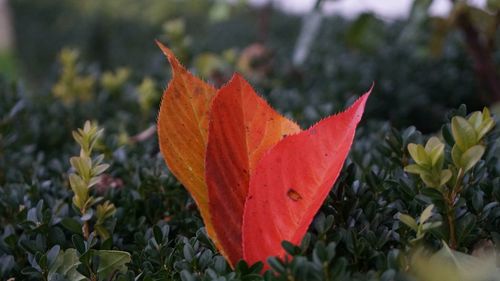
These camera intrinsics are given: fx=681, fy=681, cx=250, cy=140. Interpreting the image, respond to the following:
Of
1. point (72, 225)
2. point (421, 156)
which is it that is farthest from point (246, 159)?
point (72, 225)

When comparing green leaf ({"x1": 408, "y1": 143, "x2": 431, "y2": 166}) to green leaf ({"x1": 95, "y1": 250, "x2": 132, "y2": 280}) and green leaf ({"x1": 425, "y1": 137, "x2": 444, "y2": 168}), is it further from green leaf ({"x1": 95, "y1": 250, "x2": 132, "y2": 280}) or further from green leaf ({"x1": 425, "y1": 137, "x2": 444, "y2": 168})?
green leaf ({"x1": 95, "y1": 250, "x2": 132, "y2": 280})

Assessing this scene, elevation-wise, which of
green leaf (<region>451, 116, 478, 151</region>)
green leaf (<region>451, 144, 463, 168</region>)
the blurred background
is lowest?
the blurred background

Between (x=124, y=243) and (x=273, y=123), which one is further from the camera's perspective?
(x=124, y=243)

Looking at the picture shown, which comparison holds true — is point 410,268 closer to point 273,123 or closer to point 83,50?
point 273,123

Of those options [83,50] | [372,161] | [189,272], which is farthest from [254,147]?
[83,50]

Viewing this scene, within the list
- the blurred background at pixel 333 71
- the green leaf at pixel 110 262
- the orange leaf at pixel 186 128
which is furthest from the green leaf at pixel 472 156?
the blurred background at pixel 333 71

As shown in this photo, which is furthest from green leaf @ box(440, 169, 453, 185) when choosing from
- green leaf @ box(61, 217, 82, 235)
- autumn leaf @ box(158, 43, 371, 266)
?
green leaf @ box(61, 217, 82, 235)
